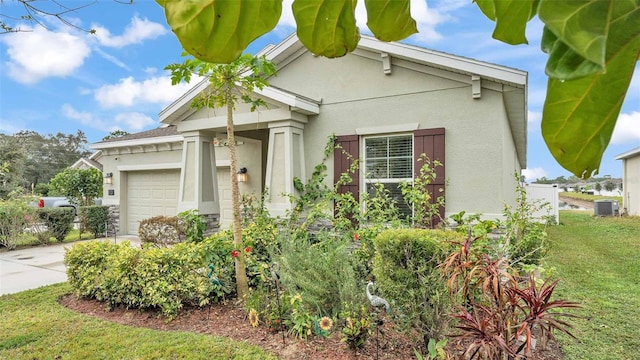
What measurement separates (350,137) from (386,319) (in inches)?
152

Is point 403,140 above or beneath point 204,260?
above

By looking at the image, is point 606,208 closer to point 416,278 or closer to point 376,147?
point 376,147

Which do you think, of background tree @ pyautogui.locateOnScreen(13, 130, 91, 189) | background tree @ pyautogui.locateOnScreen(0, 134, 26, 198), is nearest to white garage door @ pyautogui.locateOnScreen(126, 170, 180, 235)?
background tree @ pyautogui.locateOnScreen(0, 134, 26, 198)

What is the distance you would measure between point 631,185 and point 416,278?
1875 cm

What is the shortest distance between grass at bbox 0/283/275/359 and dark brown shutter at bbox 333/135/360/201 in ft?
12.7

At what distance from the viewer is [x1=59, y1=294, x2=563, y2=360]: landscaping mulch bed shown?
3.34 metres

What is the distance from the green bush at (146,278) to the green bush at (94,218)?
6.68 metres

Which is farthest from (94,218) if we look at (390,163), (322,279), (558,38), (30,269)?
(558,38)

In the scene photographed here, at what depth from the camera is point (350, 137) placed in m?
6.98

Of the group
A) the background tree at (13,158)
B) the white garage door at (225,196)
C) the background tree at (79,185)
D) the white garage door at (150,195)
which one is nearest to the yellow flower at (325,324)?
the white garage door at (225,196)

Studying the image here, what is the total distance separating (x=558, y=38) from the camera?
25 centimetres

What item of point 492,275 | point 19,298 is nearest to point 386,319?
point 492,275

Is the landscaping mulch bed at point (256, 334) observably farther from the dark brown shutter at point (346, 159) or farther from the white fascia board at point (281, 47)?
the white fascia board at point (281, 47)

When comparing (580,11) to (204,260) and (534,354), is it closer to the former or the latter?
(534,354)
